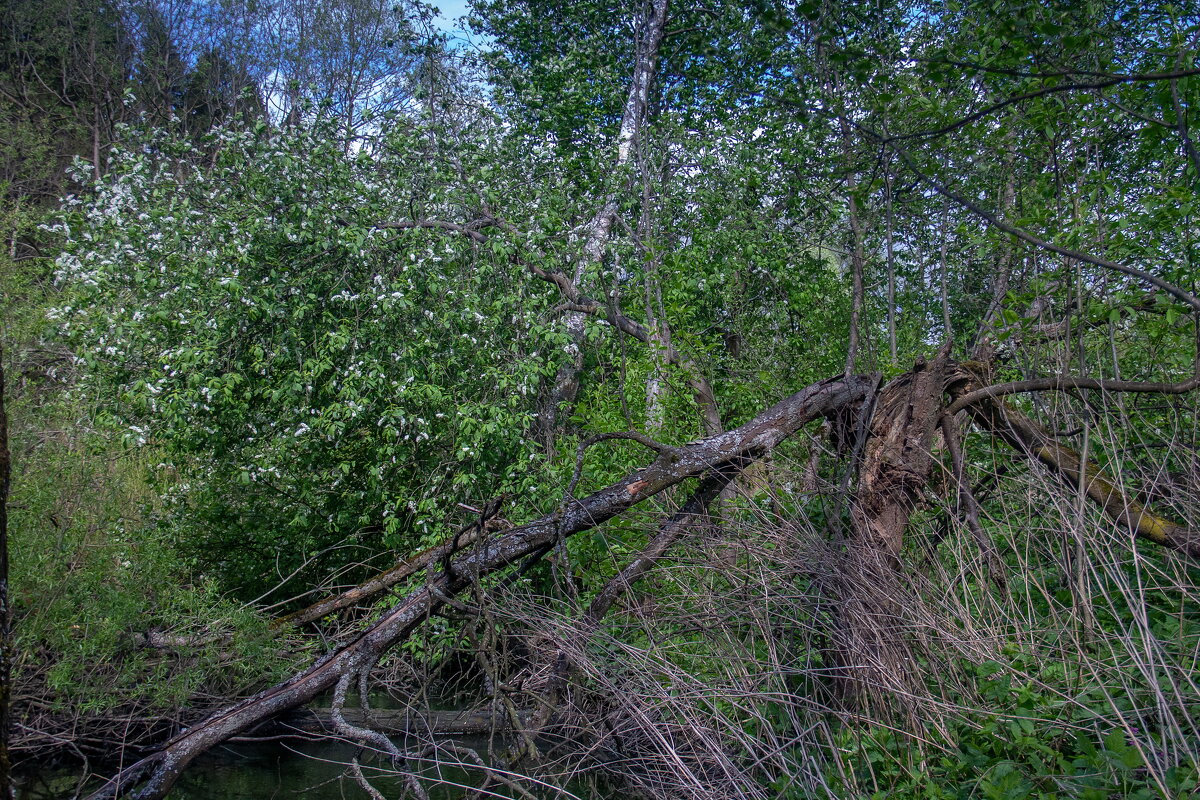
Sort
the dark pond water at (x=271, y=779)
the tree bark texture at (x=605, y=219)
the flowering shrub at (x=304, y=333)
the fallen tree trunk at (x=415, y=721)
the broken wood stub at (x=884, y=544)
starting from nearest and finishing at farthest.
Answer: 1. the broken wood stub at (x=884, y=544)
2. the fallen tree trunk at (x=415, y=721)
3. the dark pond water at (x=271, y=779)
4. the flowering shrub at (x=304, y=333)
5. the tree bark texture at (x=605, y=219)

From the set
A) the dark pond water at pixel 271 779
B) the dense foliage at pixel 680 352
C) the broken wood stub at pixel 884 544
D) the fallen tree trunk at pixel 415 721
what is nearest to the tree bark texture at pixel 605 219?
the dense foliage at pixel 680 352

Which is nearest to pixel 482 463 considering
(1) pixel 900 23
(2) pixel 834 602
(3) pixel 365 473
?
(3) pixel 365 473

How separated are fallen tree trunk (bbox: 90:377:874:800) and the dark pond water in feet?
6.20

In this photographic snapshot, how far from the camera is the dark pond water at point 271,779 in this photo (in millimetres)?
6367

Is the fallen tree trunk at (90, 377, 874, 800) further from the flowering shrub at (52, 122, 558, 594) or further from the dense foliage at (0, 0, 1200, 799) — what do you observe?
the flowering shrub at (52, 122, 558, 594)

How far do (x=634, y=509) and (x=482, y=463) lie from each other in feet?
9.51

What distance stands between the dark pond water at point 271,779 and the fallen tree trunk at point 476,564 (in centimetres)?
189

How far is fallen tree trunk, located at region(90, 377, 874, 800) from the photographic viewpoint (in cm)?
409

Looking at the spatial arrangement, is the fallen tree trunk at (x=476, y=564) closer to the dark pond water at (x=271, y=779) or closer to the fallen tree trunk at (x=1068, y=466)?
the fallen tree trunk at (x=1068, y=466)

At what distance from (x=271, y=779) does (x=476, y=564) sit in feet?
11.8

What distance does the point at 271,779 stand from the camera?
6.82m

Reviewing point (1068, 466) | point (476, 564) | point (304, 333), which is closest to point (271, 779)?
point (476, 564)

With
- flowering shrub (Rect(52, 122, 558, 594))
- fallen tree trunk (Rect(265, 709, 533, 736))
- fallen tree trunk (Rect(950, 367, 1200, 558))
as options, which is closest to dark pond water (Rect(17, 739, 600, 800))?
fallen tree trunk (Rect(265, 709, 533, 736))

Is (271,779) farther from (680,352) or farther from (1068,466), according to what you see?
(1068,466)
